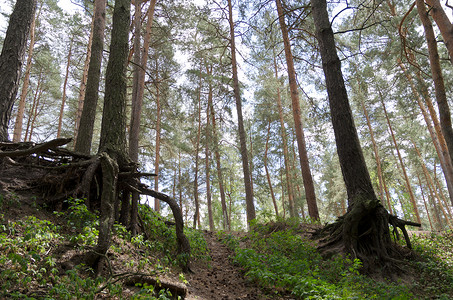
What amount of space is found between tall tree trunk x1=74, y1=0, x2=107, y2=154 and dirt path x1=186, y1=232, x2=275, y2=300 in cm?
413

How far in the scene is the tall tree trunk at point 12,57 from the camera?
5.04 m

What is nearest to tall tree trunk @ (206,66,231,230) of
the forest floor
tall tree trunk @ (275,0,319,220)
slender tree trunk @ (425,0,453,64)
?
tall tree trunk @ (275,0,319,220)

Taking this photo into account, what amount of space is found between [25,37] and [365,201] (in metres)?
7.77

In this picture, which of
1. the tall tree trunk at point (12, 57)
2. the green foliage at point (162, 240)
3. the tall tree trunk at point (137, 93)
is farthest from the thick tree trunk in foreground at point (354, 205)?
the tall tree trunk at point (12, 57)

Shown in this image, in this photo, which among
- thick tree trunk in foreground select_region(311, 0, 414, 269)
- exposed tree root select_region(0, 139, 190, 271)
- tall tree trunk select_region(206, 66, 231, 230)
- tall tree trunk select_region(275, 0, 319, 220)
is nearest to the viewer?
exposed tree root select_region(0, 139, 190, 271)

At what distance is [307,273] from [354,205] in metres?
1.85

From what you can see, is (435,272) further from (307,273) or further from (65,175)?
(65,175)

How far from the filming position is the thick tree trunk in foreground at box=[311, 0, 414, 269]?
5.50 meters

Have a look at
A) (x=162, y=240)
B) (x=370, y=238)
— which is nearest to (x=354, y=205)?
(x=370, y=238)

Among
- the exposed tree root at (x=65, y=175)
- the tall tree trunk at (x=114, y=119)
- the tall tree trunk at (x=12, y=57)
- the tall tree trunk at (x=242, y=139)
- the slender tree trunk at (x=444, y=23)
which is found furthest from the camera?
the tall tree trunk at (x=242, y=139)

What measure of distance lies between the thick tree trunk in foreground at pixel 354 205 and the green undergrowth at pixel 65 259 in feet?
11.7

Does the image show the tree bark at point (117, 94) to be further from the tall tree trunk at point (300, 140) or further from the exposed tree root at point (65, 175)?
the tall tree trunk at point (300, 140)

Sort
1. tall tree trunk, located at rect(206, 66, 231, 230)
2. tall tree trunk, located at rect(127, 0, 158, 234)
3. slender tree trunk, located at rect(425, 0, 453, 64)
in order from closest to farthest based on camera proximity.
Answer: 1. slender tree trunk, located at rect(425, 0, 453, 64)
2. tall tree trunk, located at rect(127, 0, 158, 234)
3. tall tree trunk, located at rect(206, 66, 231, 230)

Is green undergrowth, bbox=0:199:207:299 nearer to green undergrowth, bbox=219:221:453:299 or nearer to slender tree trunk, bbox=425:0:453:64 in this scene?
green undergrowth, bbox=219:221:453:299
